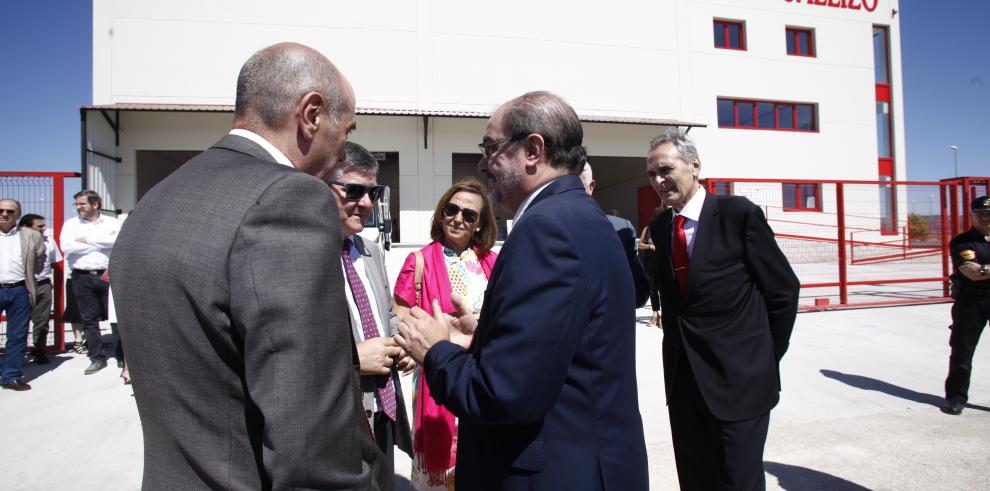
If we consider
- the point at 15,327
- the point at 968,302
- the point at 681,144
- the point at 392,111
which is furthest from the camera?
the point at 392,111

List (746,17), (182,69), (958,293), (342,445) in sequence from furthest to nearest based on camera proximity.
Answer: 1. (746,17)
2. (182,69)
3. (958,293)
4. (342,445)

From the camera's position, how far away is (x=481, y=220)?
11.3 feet

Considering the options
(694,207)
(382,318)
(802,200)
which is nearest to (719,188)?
(802,200)

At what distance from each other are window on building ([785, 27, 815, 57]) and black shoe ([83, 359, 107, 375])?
897 inches

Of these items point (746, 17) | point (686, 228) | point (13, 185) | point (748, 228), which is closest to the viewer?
point (748, 228)

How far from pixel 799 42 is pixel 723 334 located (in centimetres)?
2180

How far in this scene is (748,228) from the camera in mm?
2486

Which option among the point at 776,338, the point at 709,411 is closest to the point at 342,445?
the point at 709,411

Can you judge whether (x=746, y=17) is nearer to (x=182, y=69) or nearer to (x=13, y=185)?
(x=182, y=69)

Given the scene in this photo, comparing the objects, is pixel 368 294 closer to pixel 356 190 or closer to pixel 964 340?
pixel 356 190

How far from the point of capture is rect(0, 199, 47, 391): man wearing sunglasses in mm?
5516

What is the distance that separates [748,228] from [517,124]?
151 cm

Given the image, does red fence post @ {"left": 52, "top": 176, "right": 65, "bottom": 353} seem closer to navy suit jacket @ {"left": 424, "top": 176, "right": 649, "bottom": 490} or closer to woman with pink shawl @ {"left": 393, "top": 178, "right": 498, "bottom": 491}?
woman with pink shawl @ {"left": 393, "top": 178, "right": 498, "bottom": 491}

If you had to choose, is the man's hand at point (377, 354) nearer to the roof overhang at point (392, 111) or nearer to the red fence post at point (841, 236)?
the roof overhang at point (392, 111)
